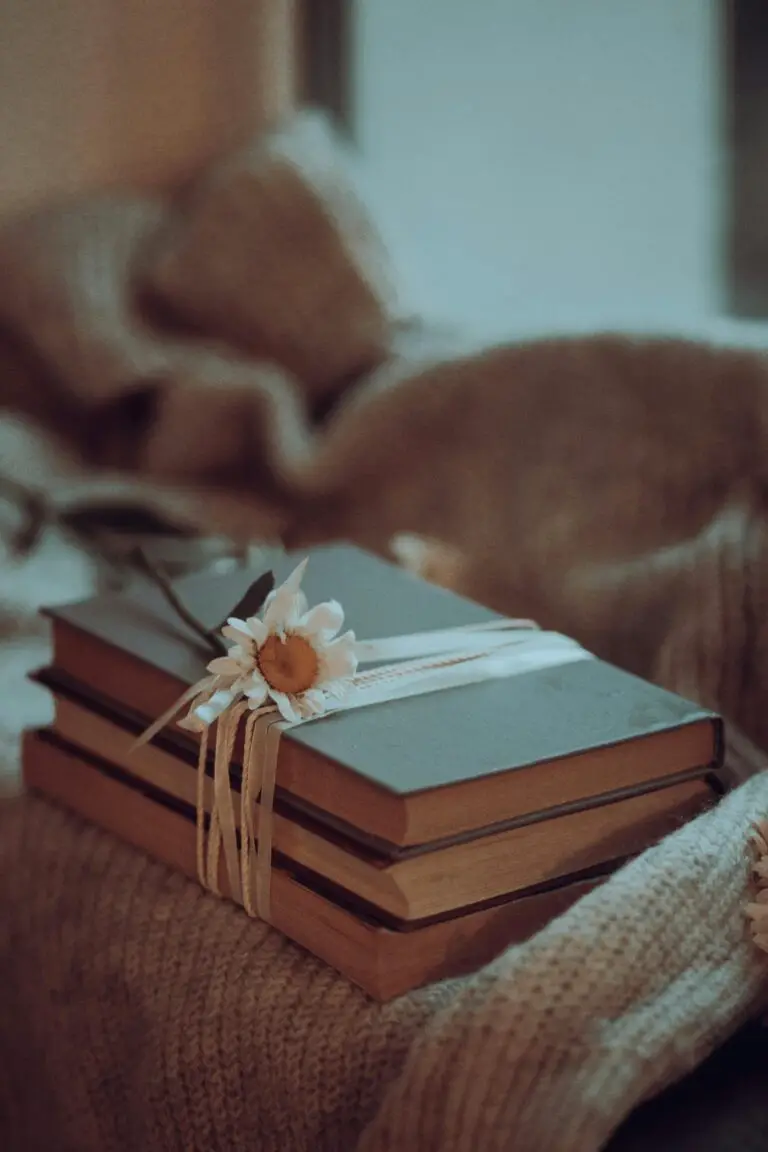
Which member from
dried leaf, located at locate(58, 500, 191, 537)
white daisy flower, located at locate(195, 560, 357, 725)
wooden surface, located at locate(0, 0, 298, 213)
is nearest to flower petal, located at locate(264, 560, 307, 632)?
white daisy flower, located at locate(195, 560, 357, 725)

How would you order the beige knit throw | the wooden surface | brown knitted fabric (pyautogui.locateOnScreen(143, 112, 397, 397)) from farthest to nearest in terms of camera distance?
the wooden surface < brown knitted fabric (pyautogui.locateOnScreen(143, 112, 397, 397)) < the beige knit throw

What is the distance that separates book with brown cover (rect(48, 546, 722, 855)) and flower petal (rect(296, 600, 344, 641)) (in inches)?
1.4

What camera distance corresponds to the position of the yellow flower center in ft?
1.82

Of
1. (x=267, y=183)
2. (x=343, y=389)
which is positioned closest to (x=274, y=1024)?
(x=343, y=389)

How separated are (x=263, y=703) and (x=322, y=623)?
40 mm

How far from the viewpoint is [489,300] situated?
5.29 feet

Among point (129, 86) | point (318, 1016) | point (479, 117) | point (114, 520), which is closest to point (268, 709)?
point (318, 1016)

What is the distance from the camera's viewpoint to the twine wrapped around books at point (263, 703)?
0.55m

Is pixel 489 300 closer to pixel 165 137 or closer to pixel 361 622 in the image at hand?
pixel 165 137

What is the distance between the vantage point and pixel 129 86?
142 centimetres

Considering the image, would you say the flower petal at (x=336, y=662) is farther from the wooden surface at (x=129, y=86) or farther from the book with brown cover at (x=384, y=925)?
the wooden surface at (x=129, y=86)

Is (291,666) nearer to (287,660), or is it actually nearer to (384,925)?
(287,660)

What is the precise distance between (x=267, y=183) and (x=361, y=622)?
708mm

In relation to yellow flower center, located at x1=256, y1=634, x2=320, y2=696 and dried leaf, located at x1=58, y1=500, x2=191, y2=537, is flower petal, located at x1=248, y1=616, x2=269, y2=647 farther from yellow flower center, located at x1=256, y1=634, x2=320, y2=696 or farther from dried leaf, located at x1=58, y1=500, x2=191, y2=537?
dried leaf, located at x1=58, y1=500, x2=191, y2=537
